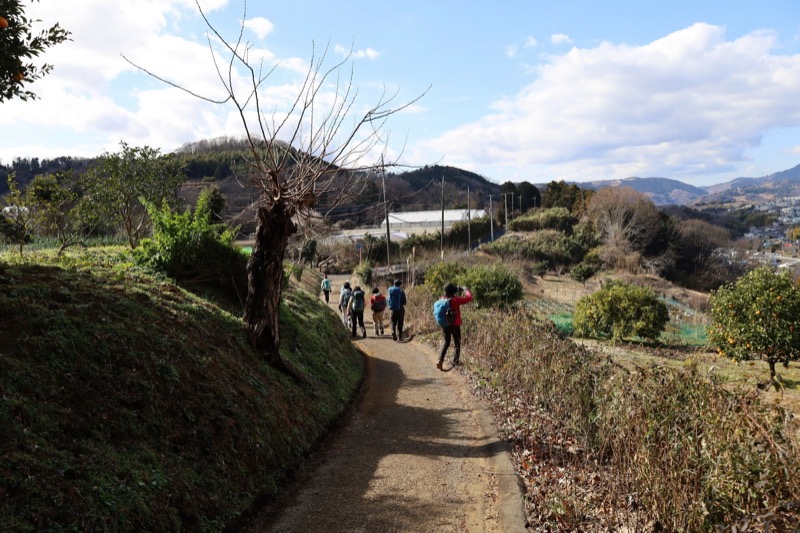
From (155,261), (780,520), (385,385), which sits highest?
(155,261)

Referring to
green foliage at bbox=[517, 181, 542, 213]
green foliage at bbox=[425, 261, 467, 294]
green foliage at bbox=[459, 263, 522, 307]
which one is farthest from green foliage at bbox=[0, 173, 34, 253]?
green foliage at bbox=[517, 181, 542, 213]

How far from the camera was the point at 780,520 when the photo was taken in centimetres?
269

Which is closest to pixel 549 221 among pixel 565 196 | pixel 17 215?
pixel 565 196

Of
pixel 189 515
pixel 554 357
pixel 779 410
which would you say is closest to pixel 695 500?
pixel 779 410

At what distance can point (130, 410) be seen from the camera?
4.08 meters

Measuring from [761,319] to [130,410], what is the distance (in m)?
13.5

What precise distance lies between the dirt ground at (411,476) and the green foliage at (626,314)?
10332 mm

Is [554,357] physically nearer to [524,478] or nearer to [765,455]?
[524,478]

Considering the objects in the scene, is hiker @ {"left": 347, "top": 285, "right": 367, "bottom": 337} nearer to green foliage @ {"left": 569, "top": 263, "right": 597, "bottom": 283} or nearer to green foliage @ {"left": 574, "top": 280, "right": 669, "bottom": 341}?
green foliage @ {"left": 574, "top": 280, "right": 669, "bottom": 341}

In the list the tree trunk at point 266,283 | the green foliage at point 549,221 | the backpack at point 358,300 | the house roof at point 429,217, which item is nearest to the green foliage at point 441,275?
the backpack at point 358,300

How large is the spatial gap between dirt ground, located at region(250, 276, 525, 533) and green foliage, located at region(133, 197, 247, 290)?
11.1 feet

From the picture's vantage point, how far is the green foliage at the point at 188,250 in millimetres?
8266

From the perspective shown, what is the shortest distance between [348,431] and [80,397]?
12.3 ft

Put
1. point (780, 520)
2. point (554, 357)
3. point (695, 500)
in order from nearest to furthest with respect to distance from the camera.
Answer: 1. point (780, 520)
2. point (695, 500)
3. point (554, 357)
